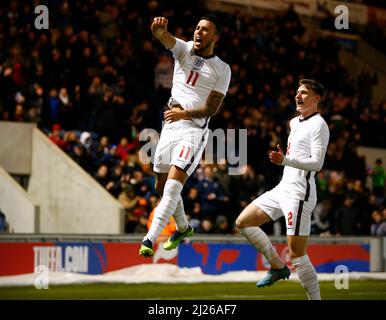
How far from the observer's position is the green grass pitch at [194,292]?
13.6 metres

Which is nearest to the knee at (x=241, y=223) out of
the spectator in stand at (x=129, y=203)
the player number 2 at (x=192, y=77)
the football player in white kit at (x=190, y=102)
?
the football player in white kit at (x=190, y=102)

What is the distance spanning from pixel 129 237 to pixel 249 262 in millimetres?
2790

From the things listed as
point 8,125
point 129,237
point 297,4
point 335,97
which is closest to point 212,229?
point 129,237

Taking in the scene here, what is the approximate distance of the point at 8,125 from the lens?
20.5 m

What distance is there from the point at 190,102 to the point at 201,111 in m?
0.20

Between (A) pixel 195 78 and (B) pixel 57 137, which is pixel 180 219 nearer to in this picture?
(A) pixel 195 78

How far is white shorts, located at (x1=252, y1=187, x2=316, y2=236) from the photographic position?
11000mm

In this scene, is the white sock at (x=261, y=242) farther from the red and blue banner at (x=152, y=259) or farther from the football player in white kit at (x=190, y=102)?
the red and blue banner at (x=152, y=259)

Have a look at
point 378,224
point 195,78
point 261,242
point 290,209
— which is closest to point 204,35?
point 195,78

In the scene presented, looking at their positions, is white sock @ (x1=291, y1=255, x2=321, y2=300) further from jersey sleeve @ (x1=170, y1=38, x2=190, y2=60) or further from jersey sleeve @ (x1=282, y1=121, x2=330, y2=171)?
jersey sleeve @ (x1=170, y1=38, x2=190, y2=60)

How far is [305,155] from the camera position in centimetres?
1109

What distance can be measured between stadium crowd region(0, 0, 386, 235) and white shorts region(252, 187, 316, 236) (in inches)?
343

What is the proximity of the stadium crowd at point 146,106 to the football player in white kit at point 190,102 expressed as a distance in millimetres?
8639
